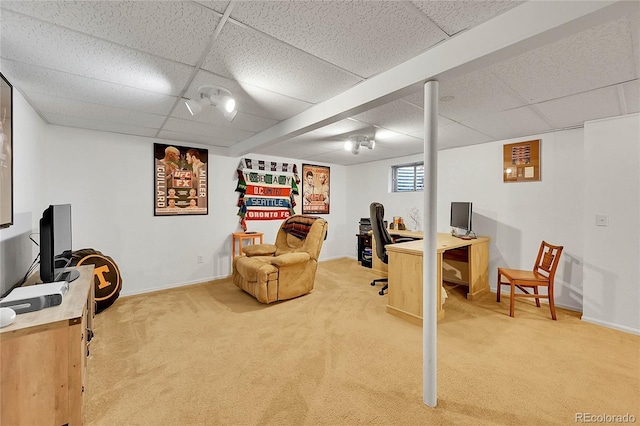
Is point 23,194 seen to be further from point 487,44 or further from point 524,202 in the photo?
point 524,202

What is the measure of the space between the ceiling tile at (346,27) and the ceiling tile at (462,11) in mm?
62

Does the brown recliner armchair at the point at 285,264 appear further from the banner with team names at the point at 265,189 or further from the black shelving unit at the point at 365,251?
the black shelving unit at the point at 365,251

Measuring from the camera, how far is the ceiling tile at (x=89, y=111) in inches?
97.7

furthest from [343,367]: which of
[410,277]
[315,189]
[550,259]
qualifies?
[315,189]

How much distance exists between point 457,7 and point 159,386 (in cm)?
291

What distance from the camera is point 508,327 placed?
9.01 feet

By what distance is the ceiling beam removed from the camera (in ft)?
3.98

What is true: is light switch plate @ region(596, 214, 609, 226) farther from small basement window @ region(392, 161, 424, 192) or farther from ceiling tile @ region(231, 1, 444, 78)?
ceiling tile @ region(231, 1, 444, 78)

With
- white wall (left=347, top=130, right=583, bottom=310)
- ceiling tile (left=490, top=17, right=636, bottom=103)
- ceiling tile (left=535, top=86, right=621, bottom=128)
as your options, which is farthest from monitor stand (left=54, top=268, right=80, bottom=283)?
ceiling tile (left=535, top=86, right=621, bottom=128)

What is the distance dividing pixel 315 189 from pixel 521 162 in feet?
11.6

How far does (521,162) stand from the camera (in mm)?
3654

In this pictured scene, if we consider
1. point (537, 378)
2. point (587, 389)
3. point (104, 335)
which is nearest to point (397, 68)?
point (537, 378)

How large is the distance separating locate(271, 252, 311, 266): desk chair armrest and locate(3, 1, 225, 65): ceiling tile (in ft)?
7.58

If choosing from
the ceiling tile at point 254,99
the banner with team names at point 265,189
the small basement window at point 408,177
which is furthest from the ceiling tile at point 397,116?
the banner with team names at point 265,189
